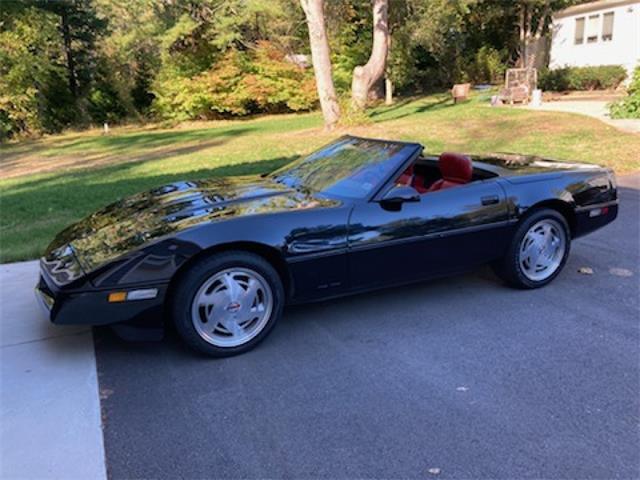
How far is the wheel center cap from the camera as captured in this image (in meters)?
3.46

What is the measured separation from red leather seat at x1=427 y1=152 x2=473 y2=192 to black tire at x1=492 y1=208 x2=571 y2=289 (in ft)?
1.89

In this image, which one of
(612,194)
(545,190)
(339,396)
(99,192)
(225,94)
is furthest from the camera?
(225,94)

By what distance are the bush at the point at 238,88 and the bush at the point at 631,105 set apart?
1597cm

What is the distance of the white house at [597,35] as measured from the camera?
23.0 m

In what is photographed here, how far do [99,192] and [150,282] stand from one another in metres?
6.31

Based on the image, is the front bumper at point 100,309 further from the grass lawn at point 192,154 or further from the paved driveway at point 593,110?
the paved driveway at point 593,110

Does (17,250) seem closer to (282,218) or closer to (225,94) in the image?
(282,218)

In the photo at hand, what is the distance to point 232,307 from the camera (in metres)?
3.47

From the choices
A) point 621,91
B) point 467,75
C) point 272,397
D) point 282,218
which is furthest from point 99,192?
point 467,75

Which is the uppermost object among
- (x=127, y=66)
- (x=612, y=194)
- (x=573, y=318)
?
(x=127, y=66)

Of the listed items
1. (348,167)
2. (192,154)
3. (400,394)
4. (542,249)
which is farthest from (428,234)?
(192,154)

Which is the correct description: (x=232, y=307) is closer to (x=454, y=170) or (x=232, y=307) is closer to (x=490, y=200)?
(x=490, y=200)

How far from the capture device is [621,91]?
22562mm

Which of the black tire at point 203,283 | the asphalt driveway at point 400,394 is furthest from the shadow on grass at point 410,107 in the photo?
the black tire at point 203,283
